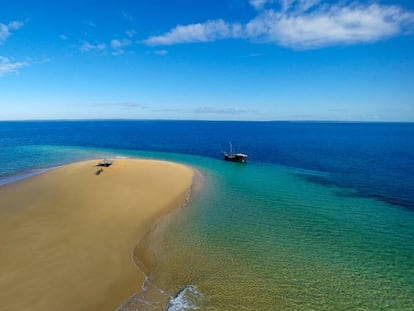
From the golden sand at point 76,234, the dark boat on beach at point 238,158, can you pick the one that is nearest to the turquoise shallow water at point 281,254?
the golden sand at point 76,234

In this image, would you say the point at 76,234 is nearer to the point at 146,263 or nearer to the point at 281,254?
the point at 146,263

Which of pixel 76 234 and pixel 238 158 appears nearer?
pixel 76 234

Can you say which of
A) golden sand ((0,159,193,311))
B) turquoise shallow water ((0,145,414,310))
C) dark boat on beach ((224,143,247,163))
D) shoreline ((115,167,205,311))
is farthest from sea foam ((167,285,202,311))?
dark boat on beach ((224,143,247,163))

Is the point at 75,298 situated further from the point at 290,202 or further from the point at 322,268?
the point at 290,202

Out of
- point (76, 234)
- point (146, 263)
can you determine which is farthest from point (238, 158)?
point (146, 263)

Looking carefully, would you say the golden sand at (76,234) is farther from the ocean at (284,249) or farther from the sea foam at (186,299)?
the sea foam at (186,299)
